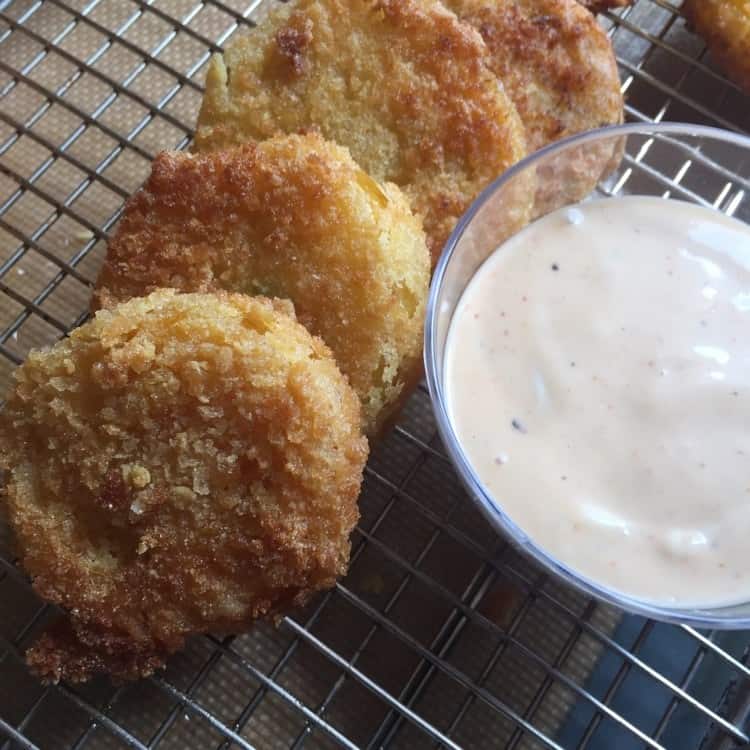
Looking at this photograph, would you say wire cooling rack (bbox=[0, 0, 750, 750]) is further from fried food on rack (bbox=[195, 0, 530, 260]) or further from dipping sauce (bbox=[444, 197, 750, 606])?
fried food on rack (bbox=[195, 0, 530, 260])

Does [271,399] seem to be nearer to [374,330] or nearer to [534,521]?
[374,330]

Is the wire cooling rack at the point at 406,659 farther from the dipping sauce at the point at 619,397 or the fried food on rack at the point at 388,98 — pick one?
the fried food on rack at the point at 388,98

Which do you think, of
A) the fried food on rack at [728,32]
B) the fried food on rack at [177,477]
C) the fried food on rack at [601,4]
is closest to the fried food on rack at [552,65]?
the fried food on rack at [601,4]

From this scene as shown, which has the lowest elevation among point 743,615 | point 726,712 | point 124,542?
point 124,542

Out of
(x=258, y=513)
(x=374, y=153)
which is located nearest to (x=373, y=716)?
(x=258, y=513)

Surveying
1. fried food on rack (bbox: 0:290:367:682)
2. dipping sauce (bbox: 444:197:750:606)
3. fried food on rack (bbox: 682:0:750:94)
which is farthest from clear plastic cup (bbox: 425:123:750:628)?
fried food on rack (bbox: 682:0:750:94)

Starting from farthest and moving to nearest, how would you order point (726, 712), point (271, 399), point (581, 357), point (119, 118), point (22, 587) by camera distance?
point (119, 118) < point (22, 587) < point (726, 712) < point (581, 357) < point (271, 399)
